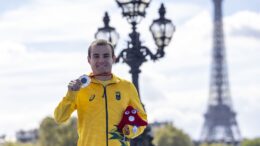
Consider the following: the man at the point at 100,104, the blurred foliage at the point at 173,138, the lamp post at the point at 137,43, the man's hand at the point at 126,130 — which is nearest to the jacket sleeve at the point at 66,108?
the man at the point at 100,104

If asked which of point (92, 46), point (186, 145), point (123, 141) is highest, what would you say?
point (92, 46)

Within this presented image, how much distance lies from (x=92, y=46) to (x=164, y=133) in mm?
105717

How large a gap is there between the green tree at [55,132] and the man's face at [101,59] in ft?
266

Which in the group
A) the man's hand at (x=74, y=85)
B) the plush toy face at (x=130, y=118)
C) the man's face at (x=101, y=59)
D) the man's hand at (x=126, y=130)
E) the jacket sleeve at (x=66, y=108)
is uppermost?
the man's face at (x=101, y=59)

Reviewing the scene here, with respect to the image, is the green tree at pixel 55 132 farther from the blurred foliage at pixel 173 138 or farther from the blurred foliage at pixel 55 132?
the blurred foliage at pixel 173 138

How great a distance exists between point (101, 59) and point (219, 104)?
120m

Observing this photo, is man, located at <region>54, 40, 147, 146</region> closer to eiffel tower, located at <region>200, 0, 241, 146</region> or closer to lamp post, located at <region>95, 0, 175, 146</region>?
lamp post, located at <region>95, 0, 175, 146</region>

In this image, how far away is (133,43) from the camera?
17.5m

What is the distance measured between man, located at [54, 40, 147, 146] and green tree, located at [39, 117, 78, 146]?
8112cm

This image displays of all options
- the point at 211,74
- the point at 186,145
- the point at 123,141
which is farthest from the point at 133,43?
the point at 211,74

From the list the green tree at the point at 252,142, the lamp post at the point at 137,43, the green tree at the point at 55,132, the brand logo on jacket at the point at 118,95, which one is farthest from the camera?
the green tree at the point at 252,142

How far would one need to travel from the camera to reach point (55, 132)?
9100cm

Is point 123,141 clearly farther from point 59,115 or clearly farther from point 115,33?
point 115,33

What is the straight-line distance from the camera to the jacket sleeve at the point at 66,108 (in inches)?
291
